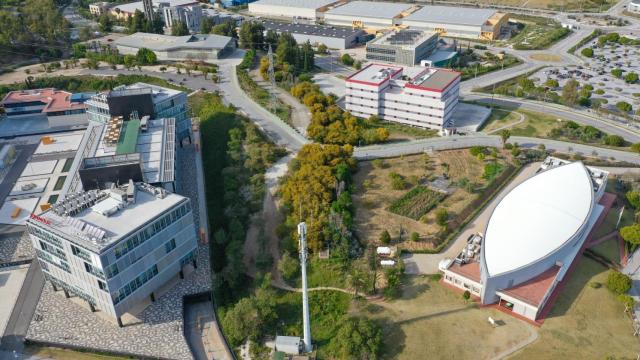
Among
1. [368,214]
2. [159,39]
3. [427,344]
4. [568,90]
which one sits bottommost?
[427,344]

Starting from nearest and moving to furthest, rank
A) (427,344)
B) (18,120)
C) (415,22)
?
1. (427,344)
2. (18,120)
3. (415,22)

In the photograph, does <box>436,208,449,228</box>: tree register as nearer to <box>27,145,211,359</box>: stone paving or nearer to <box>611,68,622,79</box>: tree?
<box>27,145,211,359</box>: stone paving

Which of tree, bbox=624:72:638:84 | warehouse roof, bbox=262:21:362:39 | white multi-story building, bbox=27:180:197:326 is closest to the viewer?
white multi-story building, bbox=27:180:197:326

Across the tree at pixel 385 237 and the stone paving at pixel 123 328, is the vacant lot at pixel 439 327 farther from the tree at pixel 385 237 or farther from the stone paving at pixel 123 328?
the stone paving at pixel 123 328

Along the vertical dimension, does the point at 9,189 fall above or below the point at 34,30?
below

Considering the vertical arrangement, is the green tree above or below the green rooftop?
below

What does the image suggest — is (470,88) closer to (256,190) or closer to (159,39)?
(256,190)

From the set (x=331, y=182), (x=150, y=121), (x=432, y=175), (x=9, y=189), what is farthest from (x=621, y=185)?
(x=9, y=189)

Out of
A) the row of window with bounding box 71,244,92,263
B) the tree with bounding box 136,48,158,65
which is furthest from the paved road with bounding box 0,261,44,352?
the tree with bounding box 136,48,158,65
